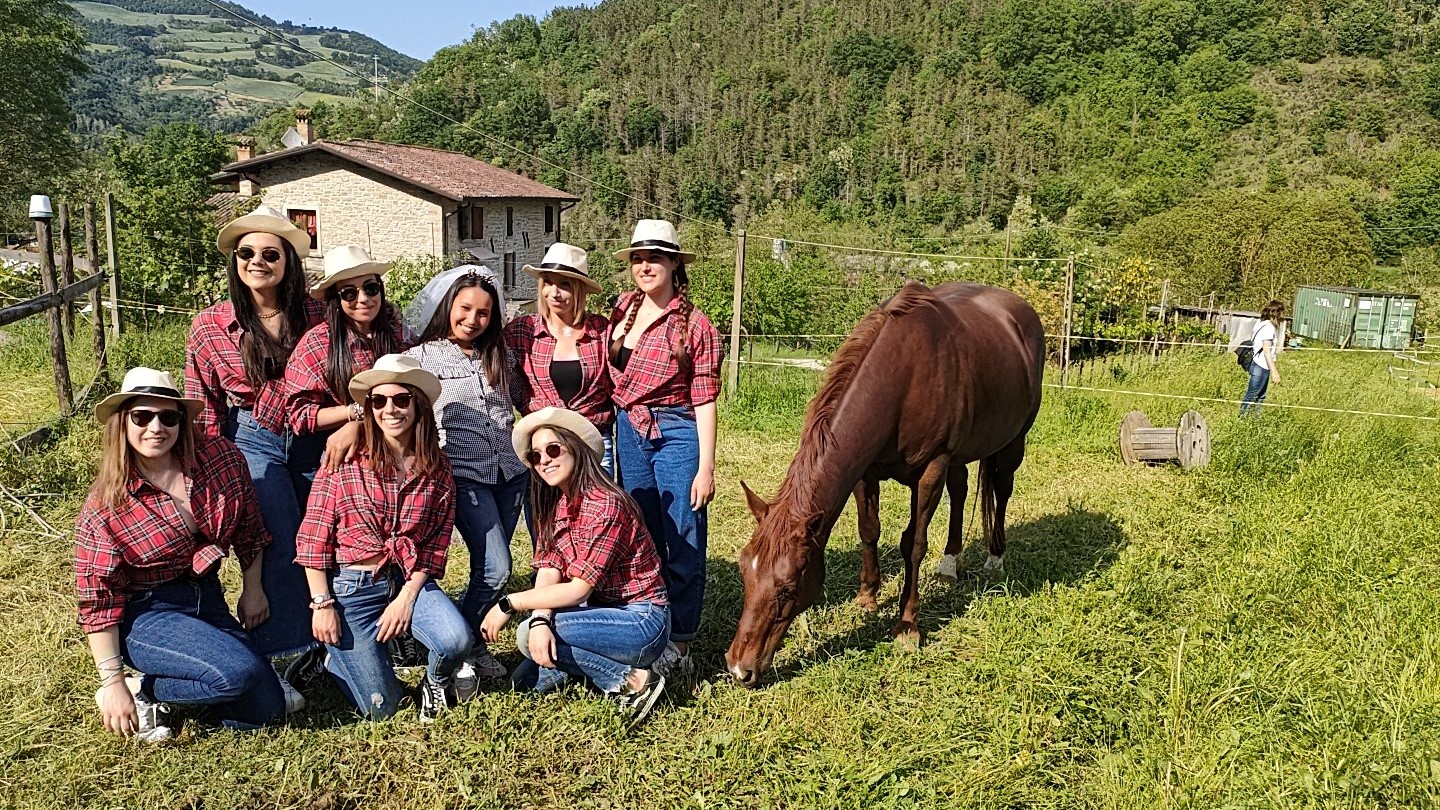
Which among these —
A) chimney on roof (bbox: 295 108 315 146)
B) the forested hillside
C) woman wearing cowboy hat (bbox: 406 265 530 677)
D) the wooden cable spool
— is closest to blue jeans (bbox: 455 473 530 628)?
woman wearing cowboy hat (bbox: 406 265 530 677)

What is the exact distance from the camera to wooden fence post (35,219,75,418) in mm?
6344

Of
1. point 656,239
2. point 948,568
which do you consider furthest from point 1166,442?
point 656,239

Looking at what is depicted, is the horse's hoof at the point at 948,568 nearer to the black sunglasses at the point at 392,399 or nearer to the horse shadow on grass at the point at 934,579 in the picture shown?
the horse shadow on grass at the point at 934,579

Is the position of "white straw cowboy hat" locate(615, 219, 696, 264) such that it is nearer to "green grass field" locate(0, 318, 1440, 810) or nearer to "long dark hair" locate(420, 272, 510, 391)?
"long dark hair" locate(420, 272, 510, 391)

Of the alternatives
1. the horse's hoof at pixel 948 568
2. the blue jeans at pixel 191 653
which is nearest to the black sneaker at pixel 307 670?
the blue jeans at pixel 191 653

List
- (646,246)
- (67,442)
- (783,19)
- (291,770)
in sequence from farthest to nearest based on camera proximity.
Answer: (783,19) < (67,442) < (646,246) < (291,770)

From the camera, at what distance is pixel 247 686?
2.87 m

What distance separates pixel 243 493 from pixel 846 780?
2.32 m

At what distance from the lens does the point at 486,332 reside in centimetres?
332

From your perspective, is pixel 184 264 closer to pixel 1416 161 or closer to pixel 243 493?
pixel 243 493

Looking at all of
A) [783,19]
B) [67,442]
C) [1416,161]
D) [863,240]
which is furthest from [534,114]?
[67,442]

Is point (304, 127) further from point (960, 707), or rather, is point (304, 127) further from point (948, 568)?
point (960, 707)

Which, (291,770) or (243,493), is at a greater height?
(243,493)

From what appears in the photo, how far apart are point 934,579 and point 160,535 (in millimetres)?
3786
